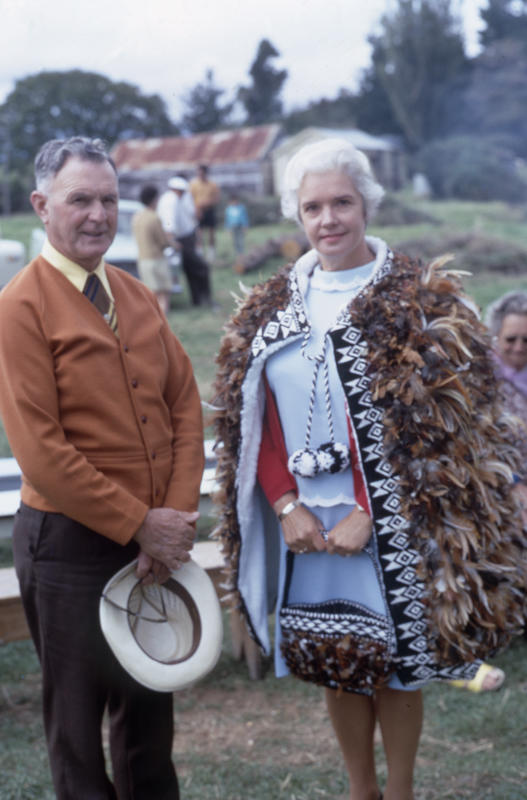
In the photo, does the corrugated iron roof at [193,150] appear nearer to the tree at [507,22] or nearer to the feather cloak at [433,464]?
the tree at [507,22]

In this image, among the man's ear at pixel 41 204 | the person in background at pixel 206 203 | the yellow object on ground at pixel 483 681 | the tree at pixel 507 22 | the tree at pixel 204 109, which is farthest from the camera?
the tree at pixel 204 109

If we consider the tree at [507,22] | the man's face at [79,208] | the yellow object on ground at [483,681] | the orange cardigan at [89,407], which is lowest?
the yellow object on ground at [483,681]

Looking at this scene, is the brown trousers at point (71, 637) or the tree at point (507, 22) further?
the tree at point (507, 22)

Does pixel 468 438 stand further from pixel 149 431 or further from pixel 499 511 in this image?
pixel 149 431

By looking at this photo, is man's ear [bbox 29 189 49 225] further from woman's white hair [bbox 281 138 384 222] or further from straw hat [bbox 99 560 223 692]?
straw hat [bbox 99 560 223 692]

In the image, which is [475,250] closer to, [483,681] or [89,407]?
[483,681]

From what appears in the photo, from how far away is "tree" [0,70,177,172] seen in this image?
41.1 feet

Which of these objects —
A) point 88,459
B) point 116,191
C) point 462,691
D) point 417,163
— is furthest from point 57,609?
point 417,163

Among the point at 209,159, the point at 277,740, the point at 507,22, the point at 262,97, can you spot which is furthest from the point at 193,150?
the point at 277,740

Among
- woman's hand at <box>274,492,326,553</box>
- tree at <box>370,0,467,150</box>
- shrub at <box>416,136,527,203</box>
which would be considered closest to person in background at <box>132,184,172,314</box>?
woman's hand at <box>274,492,326,553</box>

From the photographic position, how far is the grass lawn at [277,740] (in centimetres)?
306

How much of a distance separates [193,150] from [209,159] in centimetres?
43

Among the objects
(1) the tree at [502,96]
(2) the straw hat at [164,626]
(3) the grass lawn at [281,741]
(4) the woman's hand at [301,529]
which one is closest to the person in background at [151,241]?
(3) the grass lawn at [281,741]

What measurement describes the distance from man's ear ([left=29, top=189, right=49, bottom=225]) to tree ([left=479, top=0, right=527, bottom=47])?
51.8 feet
